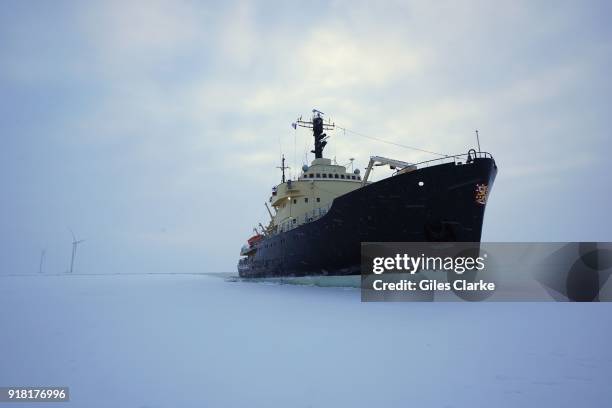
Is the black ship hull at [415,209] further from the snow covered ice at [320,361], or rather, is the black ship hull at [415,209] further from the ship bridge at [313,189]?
the ship bridge at [313,189]

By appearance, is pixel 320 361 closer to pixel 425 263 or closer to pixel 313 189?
pixel 425 263

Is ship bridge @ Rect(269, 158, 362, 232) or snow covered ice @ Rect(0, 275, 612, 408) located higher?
ship bridge @ Rect(269, 158, 362, 232)

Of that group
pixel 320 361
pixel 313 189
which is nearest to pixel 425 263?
pixel 320 361

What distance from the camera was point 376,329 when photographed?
24.4 ft

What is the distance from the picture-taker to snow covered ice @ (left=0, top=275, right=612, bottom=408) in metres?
3.78

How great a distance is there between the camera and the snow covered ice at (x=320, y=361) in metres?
3.78

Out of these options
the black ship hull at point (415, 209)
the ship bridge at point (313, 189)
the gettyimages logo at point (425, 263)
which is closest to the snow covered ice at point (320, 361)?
the gettyimages logo at point (425, 263)

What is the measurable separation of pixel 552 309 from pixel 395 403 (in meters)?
10.2

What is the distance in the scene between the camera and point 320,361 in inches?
201

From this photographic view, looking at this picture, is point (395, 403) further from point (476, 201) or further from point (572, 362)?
point (476, 201)

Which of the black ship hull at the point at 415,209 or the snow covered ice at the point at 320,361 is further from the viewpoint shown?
the black ship hull at the point at 415,209

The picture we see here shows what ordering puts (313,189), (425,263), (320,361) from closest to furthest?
(320,361) → (425,263) → (313,189)

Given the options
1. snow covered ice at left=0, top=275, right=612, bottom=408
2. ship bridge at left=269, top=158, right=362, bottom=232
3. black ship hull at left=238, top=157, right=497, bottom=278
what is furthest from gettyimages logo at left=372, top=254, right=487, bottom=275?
ship bridge at left=269, top=158, right=362, bottom=232

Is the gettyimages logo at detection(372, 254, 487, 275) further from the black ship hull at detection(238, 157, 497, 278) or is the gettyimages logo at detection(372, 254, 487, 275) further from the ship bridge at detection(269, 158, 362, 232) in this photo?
the ship bridge at detection(269, 158, 362, 232)
